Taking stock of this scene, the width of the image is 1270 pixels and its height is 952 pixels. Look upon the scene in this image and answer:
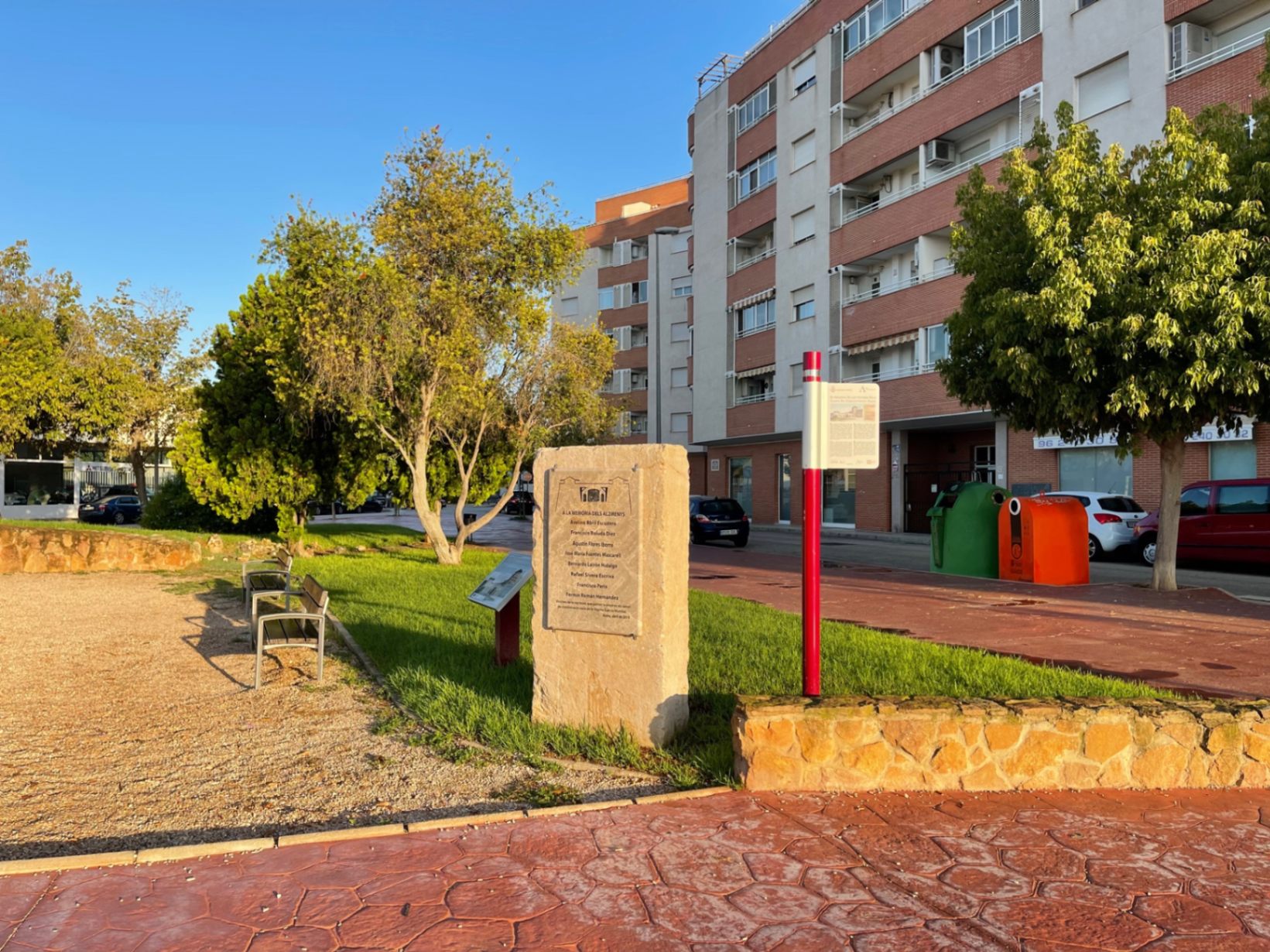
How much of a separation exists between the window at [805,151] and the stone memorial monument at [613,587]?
1260 inches

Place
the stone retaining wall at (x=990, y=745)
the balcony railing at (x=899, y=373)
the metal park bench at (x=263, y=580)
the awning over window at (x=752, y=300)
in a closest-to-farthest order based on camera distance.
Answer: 1. the stone retaining wall at (x=990, y=745)
2. the metal park bench at (x=263, y=580)
3. the balcony railing at (x=899, y=373)
4. the awning over window at (x=752, y=300)

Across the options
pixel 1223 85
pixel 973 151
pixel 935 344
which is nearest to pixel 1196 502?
pixel 1223 85

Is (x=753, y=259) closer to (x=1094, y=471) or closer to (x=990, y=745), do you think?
(x=1094, y=471)

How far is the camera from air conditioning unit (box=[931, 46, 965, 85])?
29.0 m

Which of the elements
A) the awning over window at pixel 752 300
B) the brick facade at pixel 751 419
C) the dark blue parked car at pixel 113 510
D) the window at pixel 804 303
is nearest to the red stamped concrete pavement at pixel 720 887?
the window at pixel 804 303

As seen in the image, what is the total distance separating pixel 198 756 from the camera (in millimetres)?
5371

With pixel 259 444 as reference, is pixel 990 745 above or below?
below

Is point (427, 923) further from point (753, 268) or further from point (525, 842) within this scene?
point (753, 268)

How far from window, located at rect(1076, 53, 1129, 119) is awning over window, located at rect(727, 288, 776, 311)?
14.3 meters

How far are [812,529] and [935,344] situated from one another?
24969mm

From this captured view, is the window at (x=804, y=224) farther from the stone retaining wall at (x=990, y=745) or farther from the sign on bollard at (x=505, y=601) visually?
the stone retaining wall at (x=990, y=745)

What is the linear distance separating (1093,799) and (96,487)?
44.3 m

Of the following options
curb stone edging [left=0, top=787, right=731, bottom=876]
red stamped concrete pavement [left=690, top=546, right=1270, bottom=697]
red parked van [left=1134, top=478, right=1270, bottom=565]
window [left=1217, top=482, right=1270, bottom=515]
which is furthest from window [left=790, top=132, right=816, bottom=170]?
curb stone edging [left=0, top=787, right=731, bottom=876]

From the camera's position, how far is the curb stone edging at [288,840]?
146 inches
